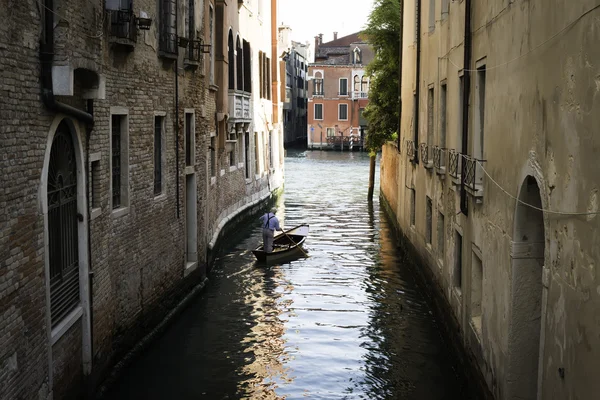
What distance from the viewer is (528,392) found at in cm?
792

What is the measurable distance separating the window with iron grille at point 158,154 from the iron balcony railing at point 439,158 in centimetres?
441

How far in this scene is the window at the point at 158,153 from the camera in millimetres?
13016

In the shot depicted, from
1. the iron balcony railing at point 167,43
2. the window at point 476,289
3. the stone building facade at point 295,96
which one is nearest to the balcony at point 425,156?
the window at point 476,289

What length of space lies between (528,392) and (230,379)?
4100 mm

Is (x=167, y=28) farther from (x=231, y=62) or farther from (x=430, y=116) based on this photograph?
(x=231, y=62)

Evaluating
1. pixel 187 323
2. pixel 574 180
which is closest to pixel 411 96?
pixel 187 323

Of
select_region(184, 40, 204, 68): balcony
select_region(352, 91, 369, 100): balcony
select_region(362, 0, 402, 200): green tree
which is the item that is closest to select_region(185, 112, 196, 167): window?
select_region(184, 40, 204, 68): balcony

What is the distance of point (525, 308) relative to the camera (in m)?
7.97

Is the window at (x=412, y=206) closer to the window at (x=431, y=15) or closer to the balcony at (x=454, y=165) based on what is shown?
the window at (x=431, y=15)

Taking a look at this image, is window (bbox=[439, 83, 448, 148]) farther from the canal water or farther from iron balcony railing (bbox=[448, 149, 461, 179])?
the canal water

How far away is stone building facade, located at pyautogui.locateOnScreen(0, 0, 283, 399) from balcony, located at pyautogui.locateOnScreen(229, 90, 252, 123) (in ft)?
19.6

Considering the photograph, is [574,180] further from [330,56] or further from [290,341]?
[330,56]

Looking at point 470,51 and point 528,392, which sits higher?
point 470,51

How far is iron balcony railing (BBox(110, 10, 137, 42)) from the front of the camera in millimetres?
10305
